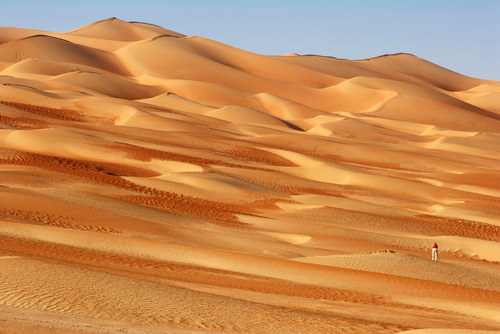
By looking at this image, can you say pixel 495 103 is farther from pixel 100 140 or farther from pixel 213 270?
pixel 213 270

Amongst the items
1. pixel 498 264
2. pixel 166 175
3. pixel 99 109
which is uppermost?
pixel 99 109

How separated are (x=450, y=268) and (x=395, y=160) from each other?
2614 cm

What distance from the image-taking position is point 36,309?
28.5 ft

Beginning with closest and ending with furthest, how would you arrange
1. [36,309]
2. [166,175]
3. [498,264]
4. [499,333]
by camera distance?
[36,309] < [499,333] < [498,264] < [166,175]

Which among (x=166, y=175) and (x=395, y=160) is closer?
(x=166, y=175)

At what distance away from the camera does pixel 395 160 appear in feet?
136

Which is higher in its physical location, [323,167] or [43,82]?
[43,82]

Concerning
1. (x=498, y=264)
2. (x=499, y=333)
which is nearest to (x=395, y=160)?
(x=498, y=264)

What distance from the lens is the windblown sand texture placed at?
9.73 metres

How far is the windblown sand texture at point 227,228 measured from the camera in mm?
9727

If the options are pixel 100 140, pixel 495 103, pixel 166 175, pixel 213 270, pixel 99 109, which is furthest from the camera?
pixel 495 103

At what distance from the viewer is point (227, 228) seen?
19.6 metres

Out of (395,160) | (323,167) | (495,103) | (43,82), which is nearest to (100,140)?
(323,167)

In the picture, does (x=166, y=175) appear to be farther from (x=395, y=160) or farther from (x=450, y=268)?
(x=395, y=160)
